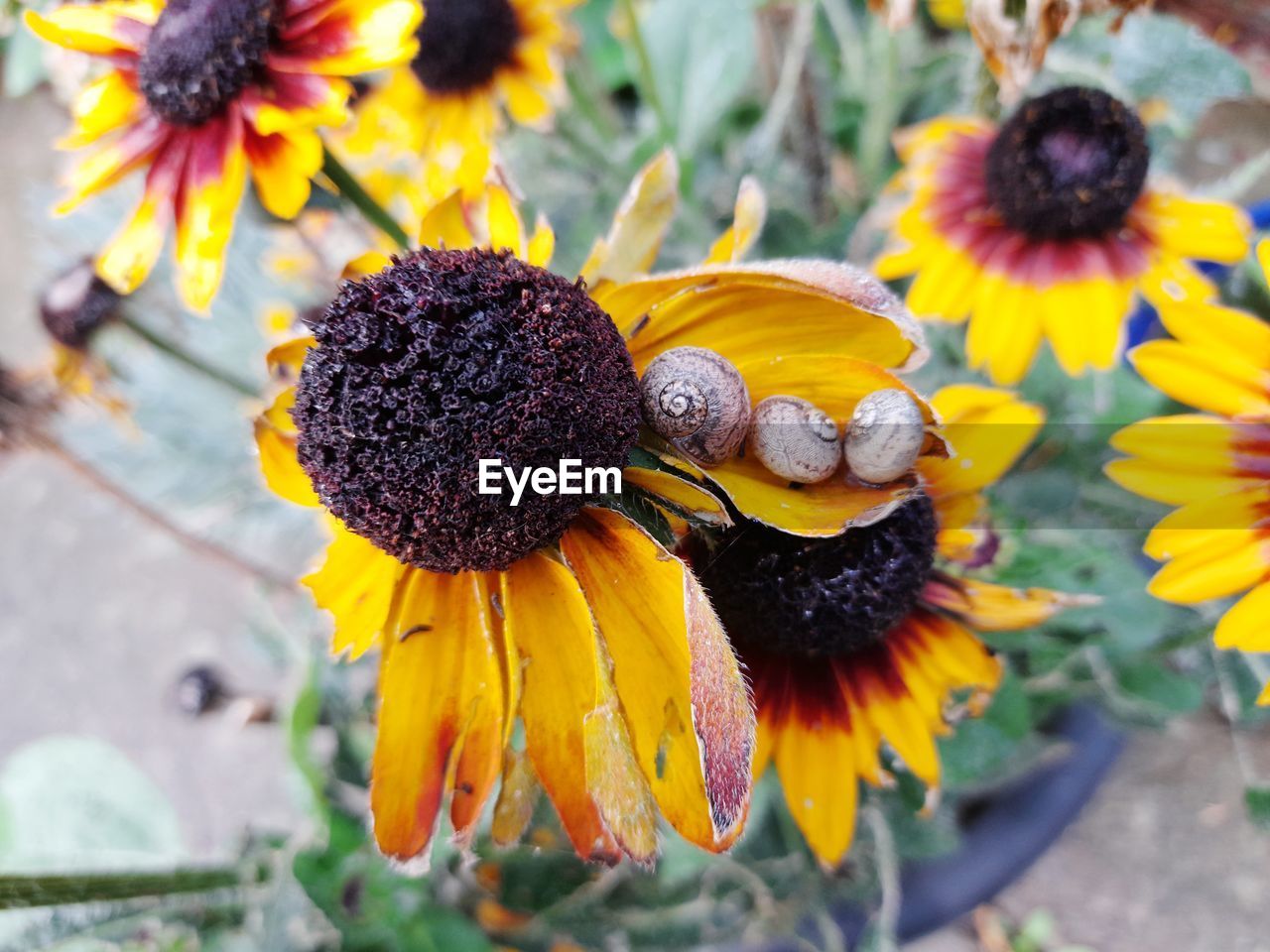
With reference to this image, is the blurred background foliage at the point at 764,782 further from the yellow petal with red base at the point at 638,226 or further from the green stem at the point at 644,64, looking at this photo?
the yellow petal with red base at the point at 638,226

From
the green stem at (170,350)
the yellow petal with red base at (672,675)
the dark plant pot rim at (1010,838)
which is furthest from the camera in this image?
the dark plant pot rim at (1010,838)

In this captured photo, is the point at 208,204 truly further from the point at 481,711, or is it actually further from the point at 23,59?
the point at 23,59

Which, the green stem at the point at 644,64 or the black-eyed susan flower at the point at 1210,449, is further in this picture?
the green stem at the point at 644,64

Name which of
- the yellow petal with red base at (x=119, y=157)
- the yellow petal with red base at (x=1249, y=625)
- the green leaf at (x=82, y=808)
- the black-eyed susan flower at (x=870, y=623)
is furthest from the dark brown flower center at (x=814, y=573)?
the green leaf at (x=82, y=808)

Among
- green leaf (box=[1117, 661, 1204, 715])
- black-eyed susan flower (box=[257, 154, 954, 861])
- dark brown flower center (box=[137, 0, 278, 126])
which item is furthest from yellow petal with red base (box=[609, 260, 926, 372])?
green leaf (box=[1117, 661, 1204, 715])

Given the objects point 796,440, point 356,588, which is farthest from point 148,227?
point 796,440
